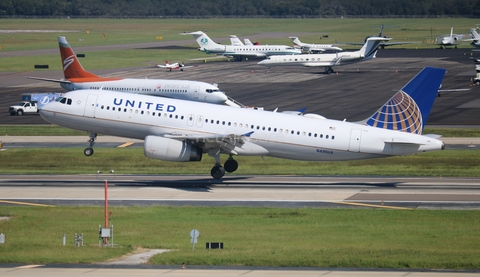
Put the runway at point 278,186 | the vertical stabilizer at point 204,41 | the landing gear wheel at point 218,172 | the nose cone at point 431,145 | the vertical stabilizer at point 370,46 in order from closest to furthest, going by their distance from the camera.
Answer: the runway at point 278,186
the nose cone at point 431,145
the landing gear wheel at point 218,172
the vertical stabilizer at point 370,46
the vertical stabilizer at point 204,41

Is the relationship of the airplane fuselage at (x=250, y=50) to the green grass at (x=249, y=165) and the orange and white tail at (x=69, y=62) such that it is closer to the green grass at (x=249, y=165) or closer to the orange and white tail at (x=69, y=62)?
the orange and white tail at (x=69, y=62)

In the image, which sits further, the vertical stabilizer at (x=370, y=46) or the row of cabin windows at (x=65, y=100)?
the vertical stabilizer at (x=370, y=46)

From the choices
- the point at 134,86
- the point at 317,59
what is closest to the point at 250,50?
the point at 317,59

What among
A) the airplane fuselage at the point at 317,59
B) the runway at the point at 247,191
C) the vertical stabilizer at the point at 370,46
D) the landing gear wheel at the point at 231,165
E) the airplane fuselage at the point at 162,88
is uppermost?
the vertical stabilizer at the point at 370,46

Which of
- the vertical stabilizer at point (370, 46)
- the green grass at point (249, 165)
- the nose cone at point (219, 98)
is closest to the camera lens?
the green grass at point (249, 165)

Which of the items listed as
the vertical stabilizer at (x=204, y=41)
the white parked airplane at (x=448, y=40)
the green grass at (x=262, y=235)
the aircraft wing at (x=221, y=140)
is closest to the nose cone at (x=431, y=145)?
the green grass at (x=262, y=235)

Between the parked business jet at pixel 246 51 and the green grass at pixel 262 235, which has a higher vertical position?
the parked business jet at pixel 246 51

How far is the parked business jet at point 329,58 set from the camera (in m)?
126

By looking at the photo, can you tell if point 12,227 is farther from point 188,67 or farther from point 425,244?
point 188,67

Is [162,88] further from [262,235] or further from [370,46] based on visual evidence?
[370,46]

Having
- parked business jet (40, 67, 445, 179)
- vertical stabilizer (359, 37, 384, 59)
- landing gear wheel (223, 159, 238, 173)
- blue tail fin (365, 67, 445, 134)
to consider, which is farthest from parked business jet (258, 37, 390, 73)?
blue tail fin (365, 67, 445, 134)

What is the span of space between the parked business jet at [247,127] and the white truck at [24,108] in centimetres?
3645

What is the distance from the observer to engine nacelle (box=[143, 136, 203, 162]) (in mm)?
45656

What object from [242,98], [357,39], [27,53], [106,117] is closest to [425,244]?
[106,117]
